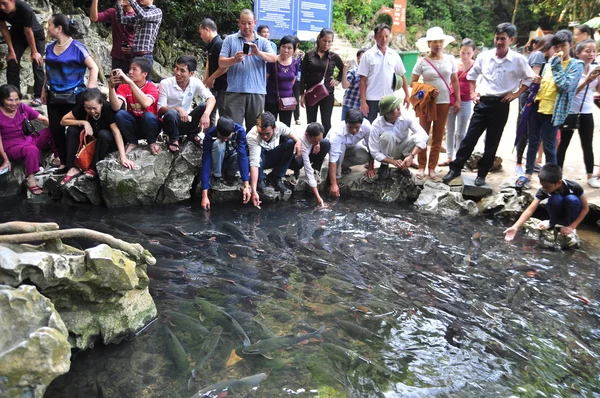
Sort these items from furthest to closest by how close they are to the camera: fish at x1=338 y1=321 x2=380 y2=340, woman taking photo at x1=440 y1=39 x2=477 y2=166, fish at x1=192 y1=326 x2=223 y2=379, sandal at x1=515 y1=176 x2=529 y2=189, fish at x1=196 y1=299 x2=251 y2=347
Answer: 1. woman taking photo at x1=440 y1=39 x2=477 y2=166
2. sandal at x1=515 y1=176 x2=529 y2=189
3. fish at x1=338 y1=321 x2=380 y2=340
4. fish at x1=196 y1=299 x2=251 y2=347
5. fish at x1=192 y1=326 x2=223 y2=379

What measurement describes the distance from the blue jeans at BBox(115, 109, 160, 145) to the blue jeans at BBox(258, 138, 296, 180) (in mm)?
1525

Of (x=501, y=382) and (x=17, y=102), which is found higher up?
(x=17, y=102)

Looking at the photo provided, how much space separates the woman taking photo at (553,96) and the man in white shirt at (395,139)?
59.3 inches

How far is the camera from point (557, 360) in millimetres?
3773

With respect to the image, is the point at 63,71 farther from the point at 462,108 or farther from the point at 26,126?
the point at 462,108

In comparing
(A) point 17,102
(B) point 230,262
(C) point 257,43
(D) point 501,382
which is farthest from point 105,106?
(D) point 501,382

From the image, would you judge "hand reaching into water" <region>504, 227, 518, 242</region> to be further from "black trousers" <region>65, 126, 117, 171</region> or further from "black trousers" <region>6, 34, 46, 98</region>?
"black trousers" <region>6, 34, 46, 98</region>

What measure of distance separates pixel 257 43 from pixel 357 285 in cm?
409

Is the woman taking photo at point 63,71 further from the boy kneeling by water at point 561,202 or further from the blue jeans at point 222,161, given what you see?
the boy kneeling by water at point 561,202

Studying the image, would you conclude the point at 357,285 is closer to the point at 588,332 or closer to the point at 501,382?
the point at 501,382

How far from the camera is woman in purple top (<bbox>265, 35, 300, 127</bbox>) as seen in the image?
734 centimetres

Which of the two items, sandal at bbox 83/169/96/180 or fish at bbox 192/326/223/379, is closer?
fish at bbox 192/326/223/379

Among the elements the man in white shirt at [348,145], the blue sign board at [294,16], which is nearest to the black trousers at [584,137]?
the man in white shirt at [348,145]

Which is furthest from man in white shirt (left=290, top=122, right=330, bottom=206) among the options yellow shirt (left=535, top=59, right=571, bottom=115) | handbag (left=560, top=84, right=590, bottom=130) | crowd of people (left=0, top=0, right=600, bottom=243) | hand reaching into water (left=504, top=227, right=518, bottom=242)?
handbag (left=560, top=84, right=590, bottom=130)
